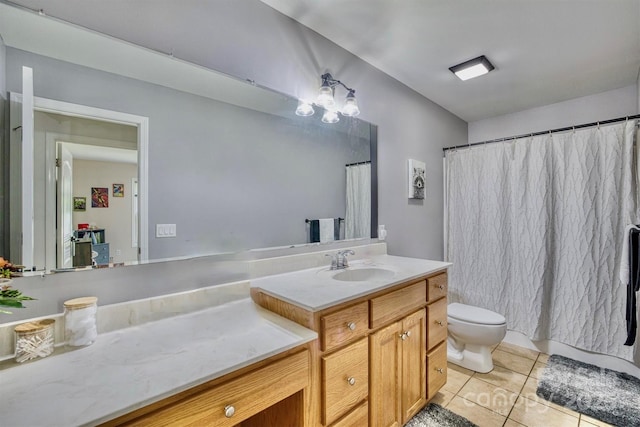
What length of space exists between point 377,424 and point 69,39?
1.93 m

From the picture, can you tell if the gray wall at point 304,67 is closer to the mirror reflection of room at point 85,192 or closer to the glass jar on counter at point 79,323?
the mirror reflection of room at point 85,192

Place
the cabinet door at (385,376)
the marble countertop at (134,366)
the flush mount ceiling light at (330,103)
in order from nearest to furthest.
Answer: the marble countertop at (134,366) < the cabinet door at (385,376) < the flush mount ceiling light at (330,103)

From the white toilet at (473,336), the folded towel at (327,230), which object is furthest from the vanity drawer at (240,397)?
the white toilet at (473,336)

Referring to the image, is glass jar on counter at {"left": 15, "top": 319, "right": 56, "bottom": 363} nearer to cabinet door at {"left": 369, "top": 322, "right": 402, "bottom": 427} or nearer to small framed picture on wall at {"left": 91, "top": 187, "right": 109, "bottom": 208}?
small framed picture on wall at {"left": 91, "top": 187, "right": 109, "bottom": 208}

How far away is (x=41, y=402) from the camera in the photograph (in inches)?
23.8

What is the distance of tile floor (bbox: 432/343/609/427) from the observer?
1.58 metres

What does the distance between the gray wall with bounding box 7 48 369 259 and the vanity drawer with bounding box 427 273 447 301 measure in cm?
74

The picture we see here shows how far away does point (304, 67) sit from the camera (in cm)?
162

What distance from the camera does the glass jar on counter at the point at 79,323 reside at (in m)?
0.86

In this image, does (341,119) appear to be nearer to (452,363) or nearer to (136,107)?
(136,107)

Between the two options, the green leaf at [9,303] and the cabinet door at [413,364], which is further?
the cabinet door at [413,364]

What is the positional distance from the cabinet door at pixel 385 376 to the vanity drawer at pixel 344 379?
0.17 ft

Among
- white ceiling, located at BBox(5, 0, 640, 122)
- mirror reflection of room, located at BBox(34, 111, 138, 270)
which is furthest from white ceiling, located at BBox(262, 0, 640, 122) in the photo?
mirror reflection of room, located at BBox(34, 111, 138, 270)

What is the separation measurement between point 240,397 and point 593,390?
2.38 metres
